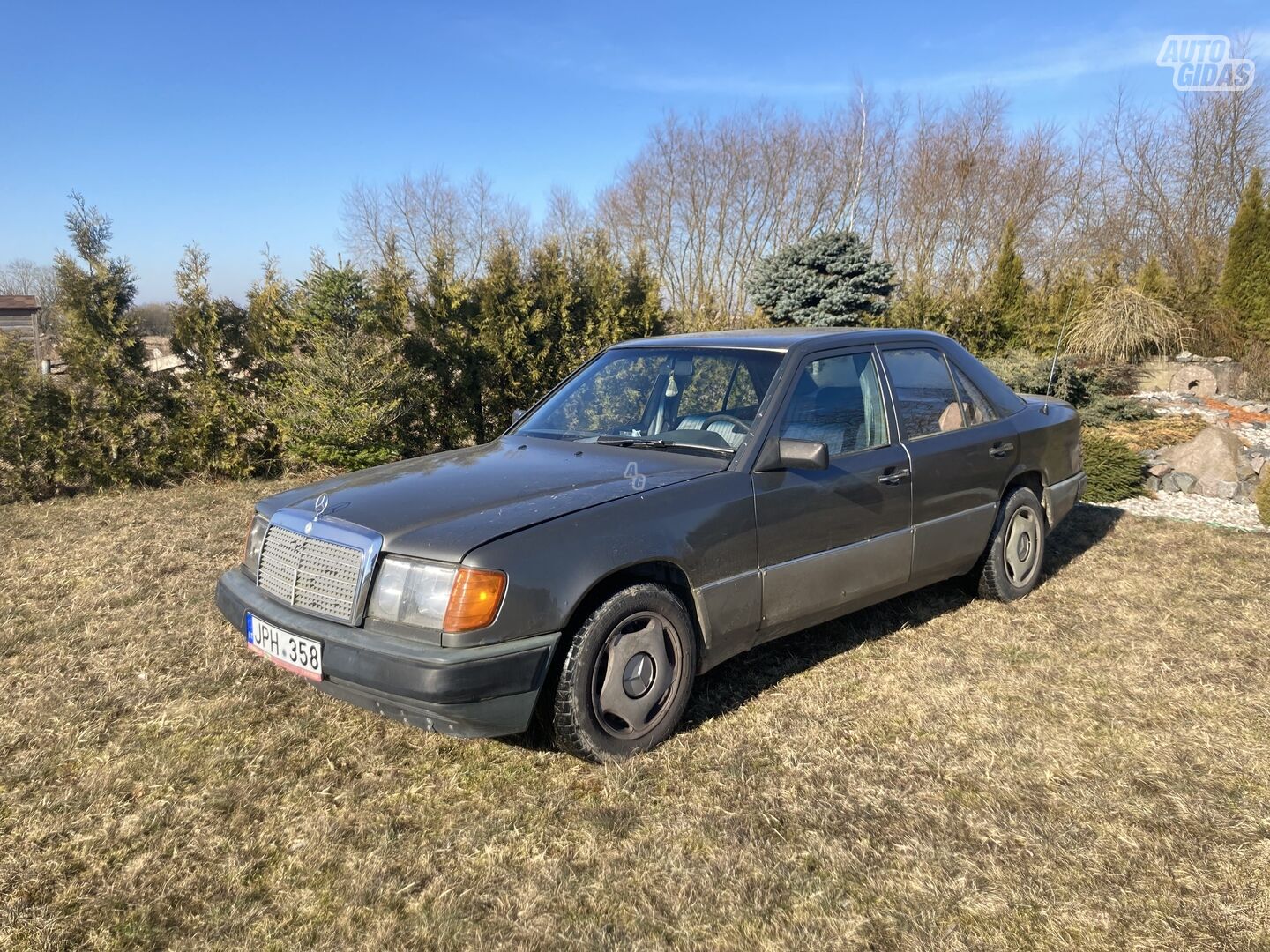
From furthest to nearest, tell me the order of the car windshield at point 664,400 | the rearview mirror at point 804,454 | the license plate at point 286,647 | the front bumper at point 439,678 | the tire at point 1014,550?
the tire at point 1014,550
the car windshield at point 664,400
the rearview mirror at point 804,454
the license plate at point 286,647
the front bumper at point 439,678

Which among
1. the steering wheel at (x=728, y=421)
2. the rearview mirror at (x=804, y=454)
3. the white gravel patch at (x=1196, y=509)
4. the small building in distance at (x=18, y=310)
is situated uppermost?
the small building in distance at (x=18, y=310)

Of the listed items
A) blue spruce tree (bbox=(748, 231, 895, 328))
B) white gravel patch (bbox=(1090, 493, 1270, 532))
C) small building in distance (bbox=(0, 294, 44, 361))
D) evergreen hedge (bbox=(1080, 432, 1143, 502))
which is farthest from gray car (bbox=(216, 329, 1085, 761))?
small building in distance (bbox=(0, 294, 44, 361))

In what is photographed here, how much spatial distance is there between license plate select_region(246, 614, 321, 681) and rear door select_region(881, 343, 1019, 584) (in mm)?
2777

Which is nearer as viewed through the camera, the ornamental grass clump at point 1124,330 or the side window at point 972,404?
the side window at point 972,404

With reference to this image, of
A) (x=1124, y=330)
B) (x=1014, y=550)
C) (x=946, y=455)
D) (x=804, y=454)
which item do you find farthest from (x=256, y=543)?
(x=1124, y=330)

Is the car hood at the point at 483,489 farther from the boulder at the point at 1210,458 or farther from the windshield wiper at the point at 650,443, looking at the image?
the boulder at the point at 1210,458

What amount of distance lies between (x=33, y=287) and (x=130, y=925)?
39.1 m

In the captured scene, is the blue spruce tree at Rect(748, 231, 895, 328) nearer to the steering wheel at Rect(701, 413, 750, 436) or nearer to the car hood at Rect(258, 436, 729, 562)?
the steering wheel at Rect(701, 413, 750, 436)

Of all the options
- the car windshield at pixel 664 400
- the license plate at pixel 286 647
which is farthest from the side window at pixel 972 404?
the license plate at pixel 286 647

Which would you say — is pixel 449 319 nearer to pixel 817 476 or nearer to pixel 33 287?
pixel 817 476

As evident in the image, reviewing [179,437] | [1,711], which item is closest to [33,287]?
[179,437]

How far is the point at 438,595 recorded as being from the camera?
279 centimetres

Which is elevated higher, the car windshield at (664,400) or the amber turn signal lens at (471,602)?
the car windshield at (664,400)

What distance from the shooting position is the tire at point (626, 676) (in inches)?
118
